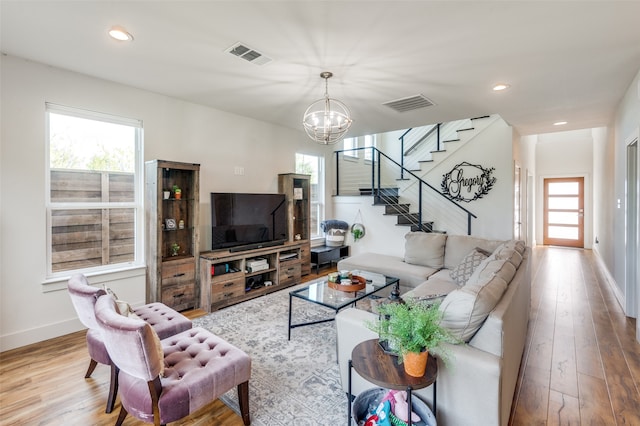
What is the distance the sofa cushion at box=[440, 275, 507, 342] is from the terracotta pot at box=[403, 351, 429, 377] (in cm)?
34

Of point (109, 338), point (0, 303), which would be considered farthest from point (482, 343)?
point (0, 303)

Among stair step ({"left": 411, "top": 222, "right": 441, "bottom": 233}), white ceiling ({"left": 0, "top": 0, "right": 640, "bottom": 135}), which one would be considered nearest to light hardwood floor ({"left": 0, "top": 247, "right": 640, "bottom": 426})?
stair step ({"left": 411, "top": 222, "right": 441, "bottom": 233})

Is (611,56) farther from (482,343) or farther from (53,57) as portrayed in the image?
(53,57)

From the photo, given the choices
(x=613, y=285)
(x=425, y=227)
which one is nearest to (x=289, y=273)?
(x=425, y=227)

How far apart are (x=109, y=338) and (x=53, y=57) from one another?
284cm

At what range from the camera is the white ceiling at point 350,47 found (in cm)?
212

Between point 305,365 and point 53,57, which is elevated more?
point 53,57

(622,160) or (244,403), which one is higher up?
(622,160)

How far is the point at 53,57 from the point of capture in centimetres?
284

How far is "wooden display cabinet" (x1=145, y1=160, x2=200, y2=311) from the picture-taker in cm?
355

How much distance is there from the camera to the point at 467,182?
218 inches

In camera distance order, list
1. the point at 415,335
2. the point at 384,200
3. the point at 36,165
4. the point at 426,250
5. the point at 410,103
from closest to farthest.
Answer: the point at 415,335
the point at 36,165
the point at 410,103
the point at 426,250
the point at 384,200

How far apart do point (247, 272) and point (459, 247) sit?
2968mm

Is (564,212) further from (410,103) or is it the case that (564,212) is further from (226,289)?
(226,289)
